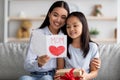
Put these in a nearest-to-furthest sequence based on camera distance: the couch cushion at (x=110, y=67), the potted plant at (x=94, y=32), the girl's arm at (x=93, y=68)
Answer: the girl's arm at (x=93, y=68) → the couch cushion at (x=110, y=67) → the potted plant at (x=94, y=32)

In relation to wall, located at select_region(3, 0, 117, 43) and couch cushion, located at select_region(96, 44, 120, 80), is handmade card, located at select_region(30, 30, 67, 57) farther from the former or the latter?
wall, located at select_region(3, 0, 117, 43)

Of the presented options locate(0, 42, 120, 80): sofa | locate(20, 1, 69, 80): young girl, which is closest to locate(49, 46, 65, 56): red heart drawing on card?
locate(20, 1, 69, 80): young girl

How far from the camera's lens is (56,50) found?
1.78m

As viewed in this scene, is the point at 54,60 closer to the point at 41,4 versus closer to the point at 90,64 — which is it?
the point at 90,64

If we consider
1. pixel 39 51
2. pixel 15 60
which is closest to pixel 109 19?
pixel 15 60

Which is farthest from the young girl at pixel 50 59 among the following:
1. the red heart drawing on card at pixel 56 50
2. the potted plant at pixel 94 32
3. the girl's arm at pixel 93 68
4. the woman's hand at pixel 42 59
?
the potted plant at pixel 94 32

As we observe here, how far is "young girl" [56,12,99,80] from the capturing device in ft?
6.23

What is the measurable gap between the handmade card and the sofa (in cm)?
49

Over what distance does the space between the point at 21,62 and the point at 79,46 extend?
574 mm

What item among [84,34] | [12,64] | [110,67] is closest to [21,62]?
[12,64]

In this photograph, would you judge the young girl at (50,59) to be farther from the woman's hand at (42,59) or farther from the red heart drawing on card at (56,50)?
the red heart drawing on card at (56,50)

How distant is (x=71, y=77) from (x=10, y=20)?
10.2 ft

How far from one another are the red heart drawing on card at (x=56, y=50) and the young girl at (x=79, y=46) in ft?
0.51

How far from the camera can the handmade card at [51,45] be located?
5.81ft
